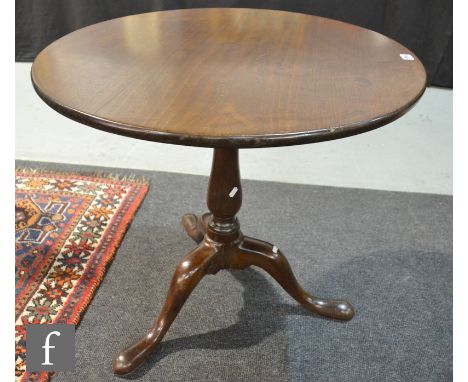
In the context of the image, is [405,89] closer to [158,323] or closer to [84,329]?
[158,323]

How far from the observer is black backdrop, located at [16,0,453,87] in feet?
8.20

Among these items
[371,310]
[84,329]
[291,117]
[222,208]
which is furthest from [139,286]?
[291,117]

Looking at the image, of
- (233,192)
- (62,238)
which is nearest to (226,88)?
(233,192)

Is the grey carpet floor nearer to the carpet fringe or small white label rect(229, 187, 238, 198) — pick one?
the carpet fringe

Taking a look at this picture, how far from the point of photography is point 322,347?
3.89 feet

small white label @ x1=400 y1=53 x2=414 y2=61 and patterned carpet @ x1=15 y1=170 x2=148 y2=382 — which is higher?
small white label @ x1=400 y1=53 x2=414 y2=61

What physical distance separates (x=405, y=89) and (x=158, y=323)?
0.74 metres

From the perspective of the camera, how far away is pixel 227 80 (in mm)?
903

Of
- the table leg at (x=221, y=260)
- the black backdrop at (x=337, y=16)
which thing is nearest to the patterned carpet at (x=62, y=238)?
the table leg at (x=221, y=260)

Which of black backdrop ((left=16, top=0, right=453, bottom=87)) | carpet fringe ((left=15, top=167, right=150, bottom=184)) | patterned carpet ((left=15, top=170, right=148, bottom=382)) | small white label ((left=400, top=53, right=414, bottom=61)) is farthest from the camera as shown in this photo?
black backdrop ((left=16, top=0, right=453, bottom=87))

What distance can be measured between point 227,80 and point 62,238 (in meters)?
0.85

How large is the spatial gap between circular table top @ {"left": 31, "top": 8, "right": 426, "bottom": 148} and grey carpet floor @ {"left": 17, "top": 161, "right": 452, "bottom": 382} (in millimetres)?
618
